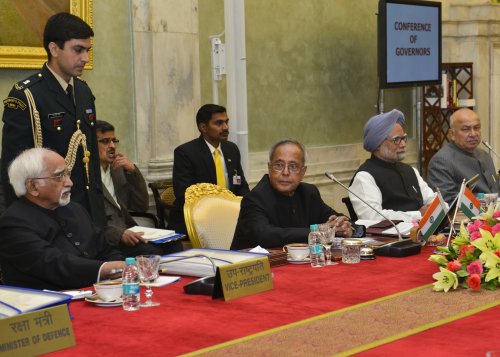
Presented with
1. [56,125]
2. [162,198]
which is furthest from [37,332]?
[162,198]

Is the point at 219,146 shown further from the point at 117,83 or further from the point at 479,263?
the point at 479,263

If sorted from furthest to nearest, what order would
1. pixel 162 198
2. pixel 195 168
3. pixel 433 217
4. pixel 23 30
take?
pixel 162 198
pixel 195 168
pixel 23 30
pixel 433 217

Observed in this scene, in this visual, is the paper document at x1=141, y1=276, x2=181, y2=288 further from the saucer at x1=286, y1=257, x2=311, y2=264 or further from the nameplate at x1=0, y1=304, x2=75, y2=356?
the nameplate at x1=0, y1=304, x2=75, y2=356

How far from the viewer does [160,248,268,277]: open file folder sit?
3.58 meters

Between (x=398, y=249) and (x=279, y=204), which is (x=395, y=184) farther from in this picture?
(x=398, y=249)

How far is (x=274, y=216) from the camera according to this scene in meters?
4.74

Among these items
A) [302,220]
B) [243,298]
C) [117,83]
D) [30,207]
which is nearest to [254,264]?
[243,298]

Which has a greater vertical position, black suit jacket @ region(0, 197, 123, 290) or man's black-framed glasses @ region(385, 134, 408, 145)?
man's black-framed glasses @ region(385, 134, 408, 145)

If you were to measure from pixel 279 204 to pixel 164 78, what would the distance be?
2841mm

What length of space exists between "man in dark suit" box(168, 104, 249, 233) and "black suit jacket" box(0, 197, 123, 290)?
272 cm

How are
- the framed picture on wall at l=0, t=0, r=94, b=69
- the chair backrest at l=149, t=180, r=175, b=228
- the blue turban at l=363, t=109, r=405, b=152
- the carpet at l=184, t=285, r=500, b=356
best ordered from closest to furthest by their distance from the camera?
1. the carpet at l=184, t=285, r=500, b=356
2. the blue turban at l=363, t=109, r=405, b=152
3. the framed picture on wall at l=0, t=0, r=94, b=69
4. the chair backrest at l=149, t=180, r=175, b=228

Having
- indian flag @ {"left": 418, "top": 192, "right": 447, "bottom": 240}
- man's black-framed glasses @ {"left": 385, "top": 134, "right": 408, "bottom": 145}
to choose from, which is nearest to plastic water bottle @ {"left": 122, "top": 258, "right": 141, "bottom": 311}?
indian flag @ {"left": 418, "top": 192, "right": 447, "bottom": 240}

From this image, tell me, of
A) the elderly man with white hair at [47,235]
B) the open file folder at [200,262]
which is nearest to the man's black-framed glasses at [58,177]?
the elderly man with white hair at [47,235]

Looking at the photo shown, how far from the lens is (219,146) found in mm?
7078
